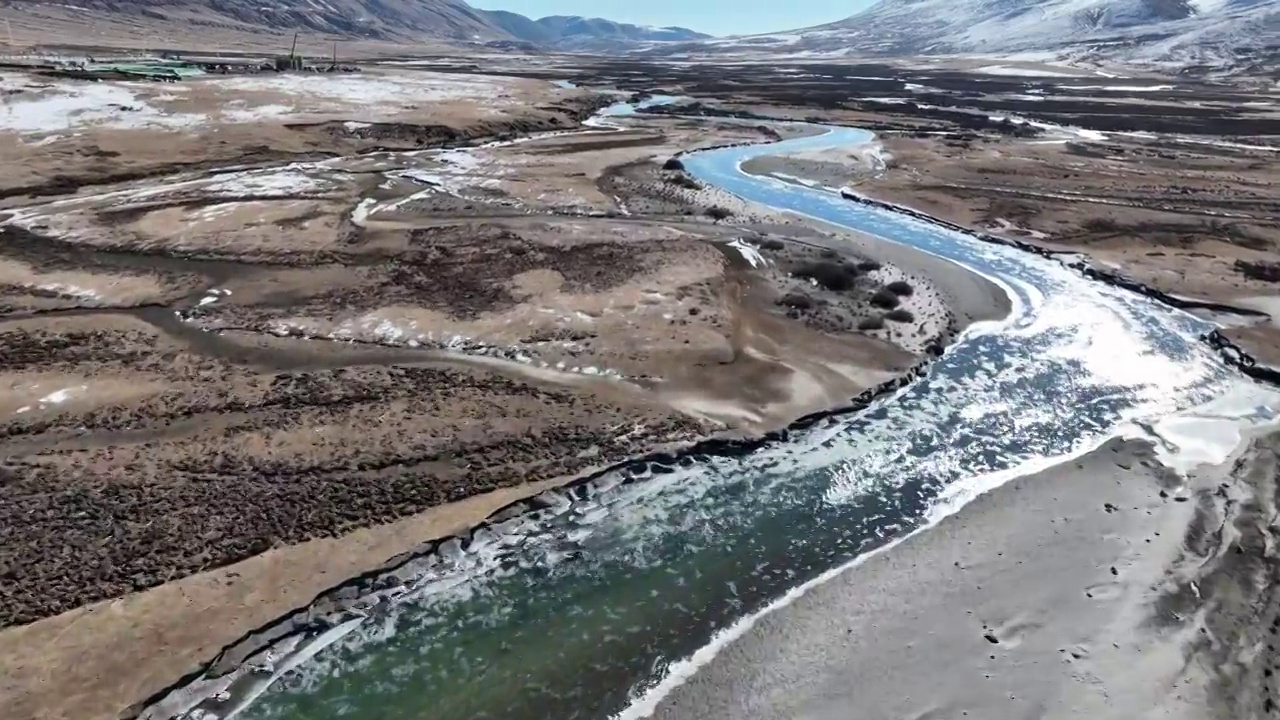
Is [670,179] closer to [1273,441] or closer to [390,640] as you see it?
[1273,441]

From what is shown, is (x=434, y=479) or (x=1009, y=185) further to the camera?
(x=1009, y=185)

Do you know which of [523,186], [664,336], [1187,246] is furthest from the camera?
[523,186]

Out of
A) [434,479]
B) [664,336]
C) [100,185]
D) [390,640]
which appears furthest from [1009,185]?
[100,185]

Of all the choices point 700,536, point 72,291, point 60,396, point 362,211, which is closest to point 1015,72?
point 362,211

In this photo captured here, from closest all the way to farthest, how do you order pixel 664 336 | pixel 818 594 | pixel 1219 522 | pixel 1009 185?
pixel 818 594 < pixel 1219 522 < pixel 664 336 < pixel 1009 185

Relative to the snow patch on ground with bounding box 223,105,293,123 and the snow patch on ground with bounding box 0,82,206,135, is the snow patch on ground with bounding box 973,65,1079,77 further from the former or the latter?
the snow patch on ground with bounding box 0,82,206,135

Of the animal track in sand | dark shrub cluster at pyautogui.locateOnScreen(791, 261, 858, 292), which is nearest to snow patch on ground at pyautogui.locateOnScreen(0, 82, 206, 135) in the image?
dark shrub cluster at pyautogui.locateOnScreen(791, 261, 858, 292)

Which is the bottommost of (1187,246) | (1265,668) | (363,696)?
(363,696)

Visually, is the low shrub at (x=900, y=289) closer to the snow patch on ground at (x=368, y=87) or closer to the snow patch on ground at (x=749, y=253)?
the snow patch on ground at (x=749, y=253)
